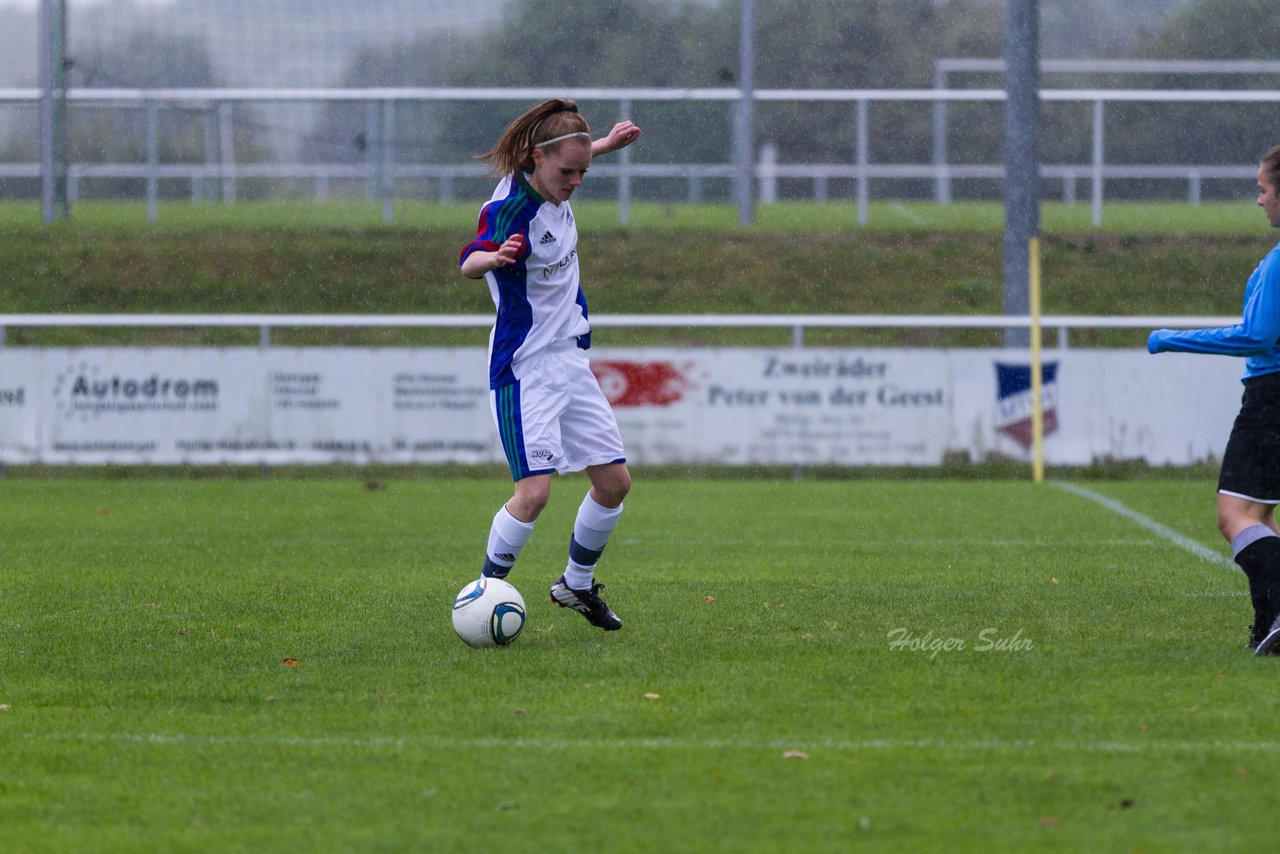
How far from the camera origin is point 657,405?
13539mm

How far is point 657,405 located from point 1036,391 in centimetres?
321

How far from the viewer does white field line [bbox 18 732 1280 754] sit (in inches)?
161

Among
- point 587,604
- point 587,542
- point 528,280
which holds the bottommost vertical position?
Result: point 587,604

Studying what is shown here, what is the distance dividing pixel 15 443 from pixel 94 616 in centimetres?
783

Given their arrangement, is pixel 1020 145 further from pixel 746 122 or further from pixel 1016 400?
pixel 746 122

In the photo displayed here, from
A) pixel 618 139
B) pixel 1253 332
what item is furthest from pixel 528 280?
pixel 1253 332

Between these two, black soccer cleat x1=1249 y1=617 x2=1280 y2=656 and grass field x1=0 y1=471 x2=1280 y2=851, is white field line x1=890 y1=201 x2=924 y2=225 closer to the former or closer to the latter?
grass field x1=0 y1=471 x2=1280 y2=851

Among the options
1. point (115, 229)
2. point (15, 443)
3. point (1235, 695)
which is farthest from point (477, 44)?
point (1235, 695)

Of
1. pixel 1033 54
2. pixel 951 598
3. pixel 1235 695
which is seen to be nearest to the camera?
pixel 1235 695

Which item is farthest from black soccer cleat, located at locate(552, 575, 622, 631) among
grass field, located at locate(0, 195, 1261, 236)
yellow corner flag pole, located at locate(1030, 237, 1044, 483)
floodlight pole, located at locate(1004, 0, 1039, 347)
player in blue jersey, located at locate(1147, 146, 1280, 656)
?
grass field, located at locate(0, 195, 1261, 236)

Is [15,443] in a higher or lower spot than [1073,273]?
lower

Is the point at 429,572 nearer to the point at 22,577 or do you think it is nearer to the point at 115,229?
the point at 22,577

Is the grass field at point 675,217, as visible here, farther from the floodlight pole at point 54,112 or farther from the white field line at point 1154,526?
the white field line at point 1154,526

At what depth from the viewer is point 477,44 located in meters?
22.7
